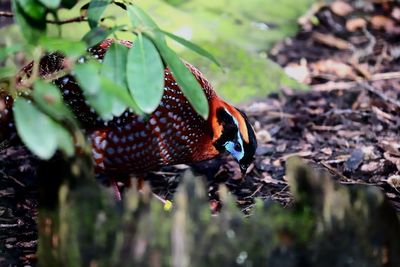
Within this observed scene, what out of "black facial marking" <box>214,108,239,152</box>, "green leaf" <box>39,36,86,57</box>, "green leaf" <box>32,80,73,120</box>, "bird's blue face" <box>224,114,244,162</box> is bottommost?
"bird's blue face" <box>224,114,244,162</box>

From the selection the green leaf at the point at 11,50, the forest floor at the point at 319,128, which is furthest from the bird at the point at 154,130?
the green leaf at the point at 11,50

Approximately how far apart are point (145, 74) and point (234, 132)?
5.74 feet

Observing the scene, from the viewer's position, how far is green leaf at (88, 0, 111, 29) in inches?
96.3

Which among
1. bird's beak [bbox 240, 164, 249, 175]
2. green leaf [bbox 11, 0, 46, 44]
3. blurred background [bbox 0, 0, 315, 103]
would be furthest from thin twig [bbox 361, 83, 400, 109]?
green leaf [bbox 11, 0, 46, 44]

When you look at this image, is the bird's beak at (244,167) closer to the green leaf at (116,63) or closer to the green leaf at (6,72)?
the green leaf at (116,63)

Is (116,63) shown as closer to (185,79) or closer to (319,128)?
(185,79)

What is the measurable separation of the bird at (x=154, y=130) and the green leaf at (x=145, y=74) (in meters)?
1.14


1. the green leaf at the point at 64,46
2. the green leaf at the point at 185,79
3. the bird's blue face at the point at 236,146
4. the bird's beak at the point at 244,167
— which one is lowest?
the bird's beak at the point at 244,167

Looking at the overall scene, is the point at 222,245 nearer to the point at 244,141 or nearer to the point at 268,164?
the point at 244,141

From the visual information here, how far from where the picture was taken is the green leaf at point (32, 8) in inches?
84.4

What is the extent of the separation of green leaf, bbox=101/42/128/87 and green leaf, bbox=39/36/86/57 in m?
0.18

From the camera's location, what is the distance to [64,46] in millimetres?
1971

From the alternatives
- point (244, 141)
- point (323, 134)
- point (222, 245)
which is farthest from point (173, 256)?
point (323, 134)

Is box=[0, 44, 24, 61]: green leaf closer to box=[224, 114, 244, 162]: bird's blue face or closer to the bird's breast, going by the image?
the bird's breast
